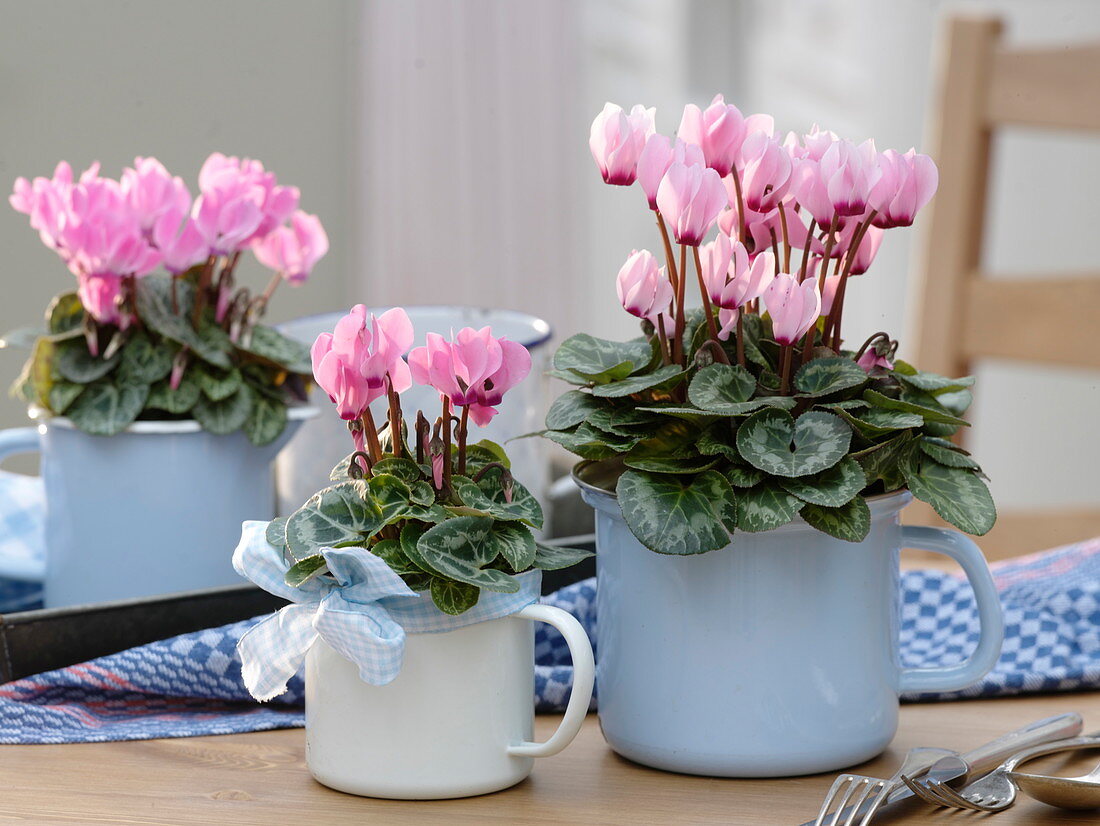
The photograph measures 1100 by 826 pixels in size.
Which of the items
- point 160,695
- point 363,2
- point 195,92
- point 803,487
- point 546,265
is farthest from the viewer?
point 546,265

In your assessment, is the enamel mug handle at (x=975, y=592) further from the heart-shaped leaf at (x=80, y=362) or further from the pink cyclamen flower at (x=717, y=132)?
the heart-shaped leaf at (x=80, y=362)

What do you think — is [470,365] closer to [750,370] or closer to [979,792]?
[750,370]

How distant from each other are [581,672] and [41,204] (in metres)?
0.39

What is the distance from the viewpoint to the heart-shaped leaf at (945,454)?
0.48 meters

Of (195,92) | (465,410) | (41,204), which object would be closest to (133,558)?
(41,204)

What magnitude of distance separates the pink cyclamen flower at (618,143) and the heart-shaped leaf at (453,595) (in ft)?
0.49

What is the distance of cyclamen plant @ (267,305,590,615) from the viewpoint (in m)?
0.44

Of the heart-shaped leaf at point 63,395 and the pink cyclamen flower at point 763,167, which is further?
the heart-shaped leaf at point 63,395

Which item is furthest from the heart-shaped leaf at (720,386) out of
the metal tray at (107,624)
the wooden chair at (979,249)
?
the wooden chair at (979,249)

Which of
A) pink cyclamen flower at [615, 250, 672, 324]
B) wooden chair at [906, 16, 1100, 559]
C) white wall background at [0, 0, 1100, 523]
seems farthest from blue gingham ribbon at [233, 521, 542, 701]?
white wall background at [0, 0, 1100, 523]

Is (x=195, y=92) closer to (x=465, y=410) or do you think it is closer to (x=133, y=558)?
(x=133, y=558)

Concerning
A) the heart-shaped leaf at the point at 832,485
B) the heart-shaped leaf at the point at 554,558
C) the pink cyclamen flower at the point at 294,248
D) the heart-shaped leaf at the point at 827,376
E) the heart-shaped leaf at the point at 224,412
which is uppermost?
the pink cyclamen flower at the point at 294,248

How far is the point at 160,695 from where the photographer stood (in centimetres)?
60

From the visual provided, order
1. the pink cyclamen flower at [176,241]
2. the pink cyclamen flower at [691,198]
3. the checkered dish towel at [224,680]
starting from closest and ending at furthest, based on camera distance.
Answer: the pink cyclamen flower at [691,198] → the checkered dish towel at [224,680] → the pink cyclamen flower at [176,241]
